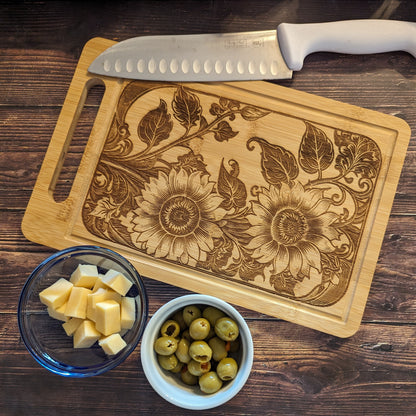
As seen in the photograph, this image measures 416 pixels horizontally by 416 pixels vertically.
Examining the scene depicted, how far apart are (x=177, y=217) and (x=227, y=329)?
26 cm

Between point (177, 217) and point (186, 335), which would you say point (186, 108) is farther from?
point (186, 335)

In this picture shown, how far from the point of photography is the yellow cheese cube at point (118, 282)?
2.54 feet

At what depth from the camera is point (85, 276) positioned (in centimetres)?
79

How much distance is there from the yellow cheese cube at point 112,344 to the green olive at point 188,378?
13 centimetres

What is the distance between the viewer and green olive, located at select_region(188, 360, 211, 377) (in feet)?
2.50

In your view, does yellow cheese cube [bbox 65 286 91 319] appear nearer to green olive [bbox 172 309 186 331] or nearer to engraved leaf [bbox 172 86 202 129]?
green olive [bbox 172 309 186 331]

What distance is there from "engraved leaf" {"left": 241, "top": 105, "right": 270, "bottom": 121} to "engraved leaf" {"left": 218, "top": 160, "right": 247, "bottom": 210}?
0.38 ft

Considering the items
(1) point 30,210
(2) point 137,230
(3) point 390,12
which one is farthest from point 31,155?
(3) point 390,12

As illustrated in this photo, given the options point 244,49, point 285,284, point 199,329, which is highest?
point 244,49

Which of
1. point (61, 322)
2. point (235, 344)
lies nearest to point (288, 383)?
point (235, 344)

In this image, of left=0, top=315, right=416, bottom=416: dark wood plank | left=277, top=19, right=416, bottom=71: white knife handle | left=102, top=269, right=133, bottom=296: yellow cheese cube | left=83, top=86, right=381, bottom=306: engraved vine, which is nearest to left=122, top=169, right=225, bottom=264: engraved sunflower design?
left=83, top=86, right=381, bottom=306: engraved vine

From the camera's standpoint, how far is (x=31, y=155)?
3.01ft

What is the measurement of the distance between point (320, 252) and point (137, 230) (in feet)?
1.28

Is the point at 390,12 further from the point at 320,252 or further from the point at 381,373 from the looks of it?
the point at 381,373
